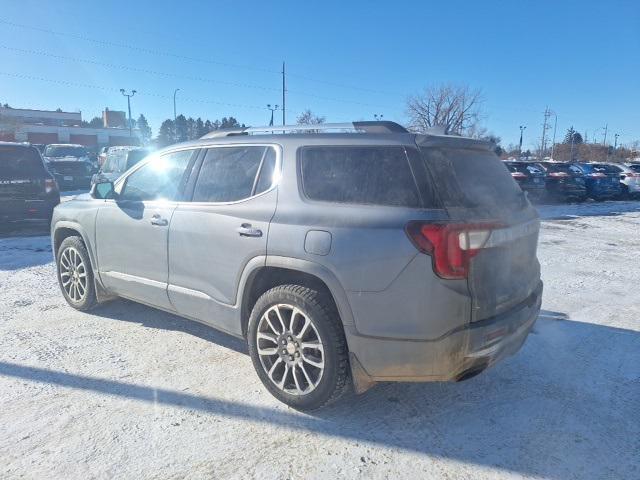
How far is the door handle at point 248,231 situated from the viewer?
125 inches

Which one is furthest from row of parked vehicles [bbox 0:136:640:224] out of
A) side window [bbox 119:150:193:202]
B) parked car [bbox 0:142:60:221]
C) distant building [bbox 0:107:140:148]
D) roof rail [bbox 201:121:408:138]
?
distant building [bbox 0:107:140:148]

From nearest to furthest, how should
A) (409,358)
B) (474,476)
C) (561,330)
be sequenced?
(474,476) → (409,358) → (561,330)

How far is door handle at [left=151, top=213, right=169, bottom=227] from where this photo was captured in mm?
3855

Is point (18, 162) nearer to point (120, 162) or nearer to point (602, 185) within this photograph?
point (120, 162)

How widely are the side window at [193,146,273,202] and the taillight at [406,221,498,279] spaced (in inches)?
50.9

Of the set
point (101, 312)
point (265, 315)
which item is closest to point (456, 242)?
point (265, 315)

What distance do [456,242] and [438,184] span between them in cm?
37

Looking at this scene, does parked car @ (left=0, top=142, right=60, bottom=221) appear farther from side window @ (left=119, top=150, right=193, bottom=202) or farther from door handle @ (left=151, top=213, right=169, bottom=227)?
door handle @ (left=151, top=213, right=169, bottom=227)

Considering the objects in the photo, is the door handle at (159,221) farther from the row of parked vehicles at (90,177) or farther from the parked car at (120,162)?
the parked car at (120,162)

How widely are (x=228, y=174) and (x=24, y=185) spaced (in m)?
7.23

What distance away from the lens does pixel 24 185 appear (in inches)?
349

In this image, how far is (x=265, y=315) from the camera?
3.18 m

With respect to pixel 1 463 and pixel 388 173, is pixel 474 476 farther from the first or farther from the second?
pixel 1 463

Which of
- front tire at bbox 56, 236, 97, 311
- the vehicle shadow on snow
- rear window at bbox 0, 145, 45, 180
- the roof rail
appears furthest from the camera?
rear window at bbox 0, 145, 45, 180
